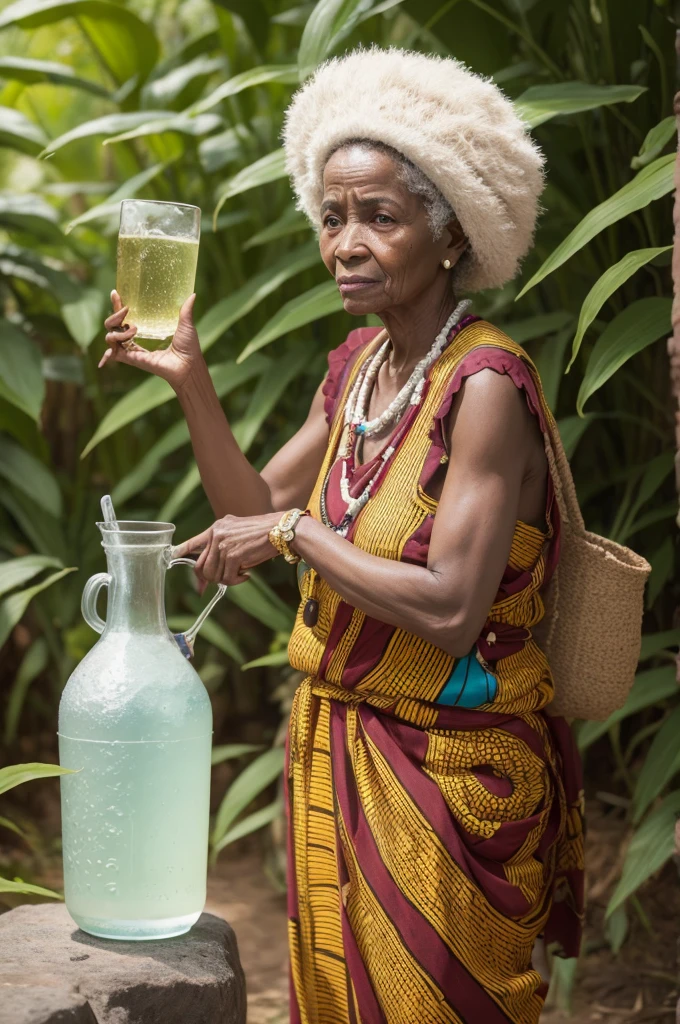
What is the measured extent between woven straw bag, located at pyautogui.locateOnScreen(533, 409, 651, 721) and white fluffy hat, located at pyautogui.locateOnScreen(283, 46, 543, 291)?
36 centimetres

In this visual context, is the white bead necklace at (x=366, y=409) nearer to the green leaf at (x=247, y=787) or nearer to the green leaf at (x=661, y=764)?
the green leaf at (x=661, y=764)

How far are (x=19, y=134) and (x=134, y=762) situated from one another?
2145 millimetres

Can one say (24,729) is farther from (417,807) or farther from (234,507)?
(417,807)

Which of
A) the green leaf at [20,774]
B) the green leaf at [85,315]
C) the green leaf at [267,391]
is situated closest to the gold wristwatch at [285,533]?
the green leaf at [20,774]

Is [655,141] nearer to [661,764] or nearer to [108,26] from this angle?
[661,764]

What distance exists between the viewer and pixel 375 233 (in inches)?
65.4

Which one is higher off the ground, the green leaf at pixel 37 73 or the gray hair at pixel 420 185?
the green leaf at pixel 37 73

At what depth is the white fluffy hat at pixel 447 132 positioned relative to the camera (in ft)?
5.31

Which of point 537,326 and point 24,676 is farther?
point 24,676

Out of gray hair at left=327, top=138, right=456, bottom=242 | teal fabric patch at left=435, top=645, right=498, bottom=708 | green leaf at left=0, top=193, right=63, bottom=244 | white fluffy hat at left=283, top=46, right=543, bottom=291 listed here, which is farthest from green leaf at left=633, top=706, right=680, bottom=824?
green leaf at left=0, top=193, right=63, bottom=244

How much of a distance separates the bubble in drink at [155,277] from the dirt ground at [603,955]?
158cm

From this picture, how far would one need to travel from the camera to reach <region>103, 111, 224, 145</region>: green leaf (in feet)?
9.13

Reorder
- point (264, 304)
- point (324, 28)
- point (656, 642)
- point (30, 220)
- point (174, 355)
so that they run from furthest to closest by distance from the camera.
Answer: point (30, 220) → point (264, 304) → point (656, 642) → point (324, 28) → point (174, 355)

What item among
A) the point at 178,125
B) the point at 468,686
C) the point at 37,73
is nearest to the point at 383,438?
the point at 468,686
